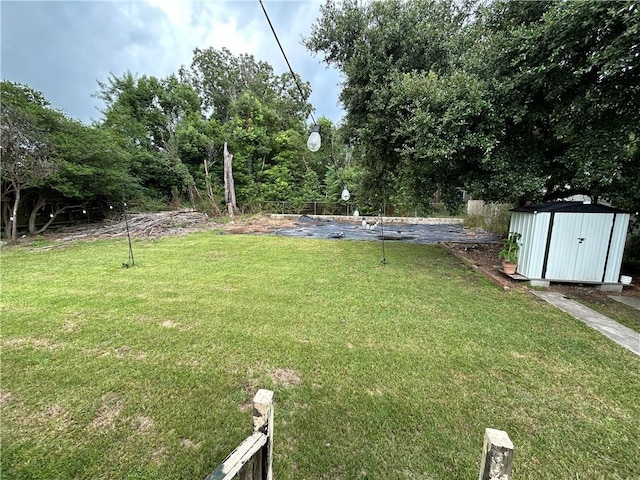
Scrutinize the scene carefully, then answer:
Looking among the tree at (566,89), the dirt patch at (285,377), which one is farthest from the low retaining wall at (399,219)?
the dirt patch at (285,377)

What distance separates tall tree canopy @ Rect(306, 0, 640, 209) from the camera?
12.2ft

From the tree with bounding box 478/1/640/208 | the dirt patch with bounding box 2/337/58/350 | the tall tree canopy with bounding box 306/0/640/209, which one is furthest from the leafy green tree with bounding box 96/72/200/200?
the tree with bounding box 478/1/640/208

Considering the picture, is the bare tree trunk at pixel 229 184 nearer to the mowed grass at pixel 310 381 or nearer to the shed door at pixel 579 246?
the mowed grass at pixel 310 381

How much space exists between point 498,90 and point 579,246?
2848 millimetres

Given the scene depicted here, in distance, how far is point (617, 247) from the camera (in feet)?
14.3

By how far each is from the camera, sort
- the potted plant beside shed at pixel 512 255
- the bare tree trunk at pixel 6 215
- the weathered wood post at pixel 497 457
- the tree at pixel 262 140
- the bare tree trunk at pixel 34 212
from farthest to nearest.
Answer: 1. the tree at pixel 262 140
2. the bare tree trunk at pixel 34 212
3. the bare tree trunk at pixel 6 215
4. the potted plant beside shed at pixel 512 255
5. the weathered wood post at pixel 497 457

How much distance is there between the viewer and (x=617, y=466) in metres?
1.58

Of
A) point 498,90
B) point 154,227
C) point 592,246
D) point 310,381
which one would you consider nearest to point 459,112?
point 498,90

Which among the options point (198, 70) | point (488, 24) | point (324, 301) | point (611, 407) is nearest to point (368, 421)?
point (611, 407)

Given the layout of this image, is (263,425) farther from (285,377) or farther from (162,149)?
(162,149)

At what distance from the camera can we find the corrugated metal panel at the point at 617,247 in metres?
4.26

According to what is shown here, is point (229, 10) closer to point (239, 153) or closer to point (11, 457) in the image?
point (11, 457)

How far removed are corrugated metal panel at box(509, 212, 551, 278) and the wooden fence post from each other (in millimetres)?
5088

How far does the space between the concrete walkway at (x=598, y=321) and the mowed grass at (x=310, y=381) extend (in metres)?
0.18
